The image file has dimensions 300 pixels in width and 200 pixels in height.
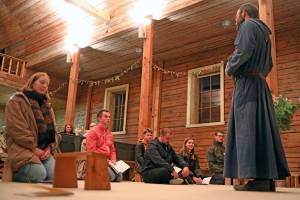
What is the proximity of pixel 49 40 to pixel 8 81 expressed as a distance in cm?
178

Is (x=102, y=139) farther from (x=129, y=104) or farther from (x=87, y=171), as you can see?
(x=129, y=104)

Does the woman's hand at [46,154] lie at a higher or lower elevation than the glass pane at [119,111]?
lower

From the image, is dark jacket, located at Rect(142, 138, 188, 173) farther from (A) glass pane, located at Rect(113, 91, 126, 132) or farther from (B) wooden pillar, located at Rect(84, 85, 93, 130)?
(B) wooden pillar, located at Rect(84, 85, 93, 130)

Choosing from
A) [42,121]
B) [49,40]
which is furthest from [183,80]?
[42,121]

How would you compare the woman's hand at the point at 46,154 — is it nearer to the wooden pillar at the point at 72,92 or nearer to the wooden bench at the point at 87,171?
the wooden bench at the point at 87,171

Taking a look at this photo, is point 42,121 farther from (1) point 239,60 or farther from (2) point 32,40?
(2) point 32,40

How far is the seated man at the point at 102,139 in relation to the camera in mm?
4395

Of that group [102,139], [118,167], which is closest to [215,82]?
[118,167]

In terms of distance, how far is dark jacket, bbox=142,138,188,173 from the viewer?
458cm

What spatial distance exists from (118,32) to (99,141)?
11.3 feet

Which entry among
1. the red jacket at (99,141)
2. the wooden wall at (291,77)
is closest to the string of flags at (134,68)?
the wooden wall at (291,77)

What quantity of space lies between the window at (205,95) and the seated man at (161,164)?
318cm

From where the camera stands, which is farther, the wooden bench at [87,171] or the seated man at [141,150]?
the seated man at [141,150]

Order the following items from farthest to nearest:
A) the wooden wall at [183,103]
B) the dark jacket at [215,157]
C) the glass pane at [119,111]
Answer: the glass pane at [119,111]
the wooden wall at [183,103]
the dark jacket at [215,157]
